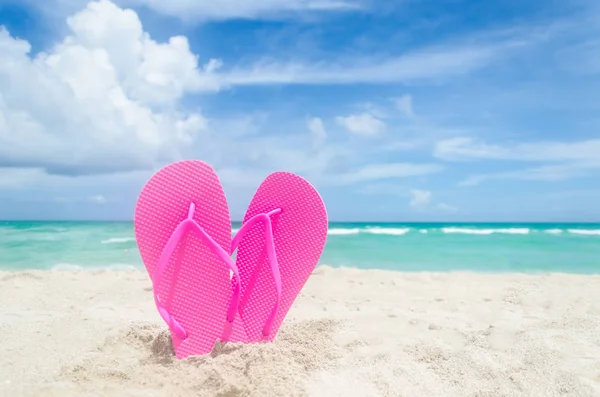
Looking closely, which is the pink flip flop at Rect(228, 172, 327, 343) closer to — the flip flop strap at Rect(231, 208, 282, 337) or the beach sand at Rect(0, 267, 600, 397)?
the flip flop strap at Rect(231, 208, 282, 337)

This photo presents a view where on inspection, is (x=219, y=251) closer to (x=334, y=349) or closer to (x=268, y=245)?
(x=268, y=245)

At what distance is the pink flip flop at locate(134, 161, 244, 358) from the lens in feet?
8.28

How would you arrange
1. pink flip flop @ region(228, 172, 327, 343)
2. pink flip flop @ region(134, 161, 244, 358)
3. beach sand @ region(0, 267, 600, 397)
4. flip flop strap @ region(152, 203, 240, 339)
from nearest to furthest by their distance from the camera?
1. beach sand @ region(0, 267, 600, 397)
2. flip flop strap @ region(152, 203, 240, 339)
3. pink flip flop @ region(134, 161, 244, 358)
4. pink flip flop @ region(228, 172, 327, 343)

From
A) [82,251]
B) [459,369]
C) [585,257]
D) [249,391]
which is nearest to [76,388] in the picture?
[249,391]

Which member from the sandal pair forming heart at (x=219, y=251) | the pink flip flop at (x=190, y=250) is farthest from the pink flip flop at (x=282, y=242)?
the pink flip flop at (x=190, y=250)

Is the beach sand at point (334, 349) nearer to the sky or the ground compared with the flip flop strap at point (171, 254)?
nearer to the ground

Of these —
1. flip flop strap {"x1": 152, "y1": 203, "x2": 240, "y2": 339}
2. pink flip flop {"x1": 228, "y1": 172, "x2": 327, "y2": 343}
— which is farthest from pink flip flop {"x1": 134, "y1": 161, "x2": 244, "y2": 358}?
pink flip flop {"x1": 228, "y1": 172, "x2": 327, "y2": 343}

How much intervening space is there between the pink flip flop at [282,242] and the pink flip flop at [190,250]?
0.16 meters

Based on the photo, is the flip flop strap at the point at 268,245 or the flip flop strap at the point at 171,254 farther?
the flip flop strap at the point at 268,245

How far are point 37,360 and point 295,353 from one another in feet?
4.05

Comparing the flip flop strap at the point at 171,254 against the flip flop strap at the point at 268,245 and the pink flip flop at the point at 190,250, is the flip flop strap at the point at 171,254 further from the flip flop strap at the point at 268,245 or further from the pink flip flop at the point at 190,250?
the flip flop strap at the point at 268,245

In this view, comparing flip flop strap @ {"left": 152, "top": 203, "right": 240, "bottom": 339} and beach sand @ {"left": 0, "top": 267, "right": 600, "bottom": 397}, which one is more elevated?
flip flop strap @ {"left": 152, "top": 203, "right": 240, "bottom": 339}

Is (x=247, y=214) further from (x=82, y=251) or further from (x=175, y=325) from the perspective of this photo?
(x=82, y=251)

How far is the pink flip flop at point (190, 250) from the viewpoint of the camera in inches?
99.3
